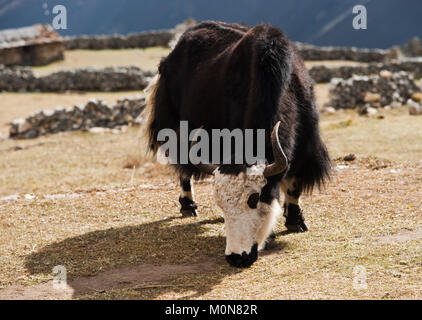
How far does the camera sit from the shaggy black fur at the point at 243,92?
4387mm

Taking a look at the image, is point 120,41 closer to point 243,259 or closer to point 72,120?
point 72,120

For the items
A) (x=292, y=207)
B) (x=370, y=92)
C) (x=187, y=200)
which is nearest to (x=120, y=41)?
(x=370, y=92)

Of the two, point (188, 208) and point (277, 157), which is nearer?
point (277, 157)

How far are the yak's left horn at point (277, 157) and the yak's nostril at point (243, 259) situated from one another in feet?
2.00

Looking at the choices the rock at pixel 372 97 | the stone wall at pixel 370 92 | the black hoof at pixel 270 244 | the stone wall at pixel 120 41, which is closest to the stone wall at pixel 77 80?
the stone wall at pixel 370 92

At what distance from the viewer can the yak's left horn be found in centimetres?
392

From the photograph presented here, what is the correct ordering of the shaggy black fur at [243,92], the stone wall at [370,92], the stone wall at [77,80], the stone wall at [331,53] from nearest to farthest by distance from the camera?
the shaggy black fur at [243,92]
the stone wall at [370,92]
the stone wall at [77,80]
the stone wall at [331,53]

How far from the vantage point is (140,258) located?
15.6 feet

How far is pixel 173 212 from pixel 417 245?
2827 millimetres

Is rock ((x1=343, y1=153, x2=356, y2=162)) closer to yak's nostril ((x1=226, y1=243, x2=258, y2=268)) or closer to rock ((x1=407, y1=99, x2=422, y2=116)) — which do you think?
yak's nostril ((x1=226, y1=243, x2=258, y2=268))

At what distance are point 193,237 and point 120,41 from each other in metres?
23.7

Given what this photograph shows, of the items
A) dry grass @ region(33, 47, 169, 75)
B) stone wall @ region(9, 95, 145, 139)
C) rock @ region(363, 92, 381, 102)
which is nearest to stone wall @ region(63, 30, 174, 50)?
dry grass @ region(33, 47, 169, 75)

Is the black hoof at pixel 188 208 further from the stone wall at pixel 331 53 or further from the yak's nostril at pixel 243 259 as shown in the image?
the stone wall at pixel 331 53

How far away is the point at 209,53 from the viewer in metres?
5.86
